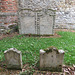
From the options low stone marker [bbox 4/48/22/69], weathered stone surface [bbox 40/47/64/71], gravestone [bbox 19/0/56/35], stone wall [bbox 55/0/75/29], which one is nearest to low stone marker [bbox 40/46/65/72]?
weathered stone surface [bbox 40/47/64/71]

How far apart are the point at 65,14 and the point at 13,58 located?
6845 millimetres

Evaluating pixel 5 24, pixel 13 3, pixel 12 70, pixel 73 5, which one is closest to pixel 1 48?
pixel 12 70

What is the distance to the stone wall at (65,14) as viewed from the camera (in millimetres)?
7469

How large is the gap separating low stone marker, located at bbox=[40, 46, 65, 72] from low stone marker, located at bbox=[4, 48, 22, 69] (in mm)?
647

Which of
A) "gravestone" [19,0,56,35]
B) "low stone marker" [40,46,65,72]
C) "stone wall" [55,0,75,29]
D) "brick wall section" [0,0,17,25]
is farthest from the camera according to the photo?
"stone wall" [55,0,75,29]

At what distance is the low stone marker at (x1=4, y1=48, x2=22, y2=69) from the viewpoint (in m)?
2.28

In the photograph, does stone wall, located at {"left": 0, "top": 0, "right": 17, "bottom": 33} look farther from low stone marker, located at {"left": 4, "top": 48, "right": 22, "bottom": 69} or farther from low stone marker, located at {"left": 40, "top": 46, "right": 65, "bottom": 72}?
low stone marker, located at {"left": 40, "top": 46, "right": 65, "bottom": 72}

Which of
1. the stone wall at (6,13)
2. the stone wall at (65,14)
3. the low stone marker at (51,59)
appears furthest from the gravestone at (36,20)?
the low stone marker at (51,59)

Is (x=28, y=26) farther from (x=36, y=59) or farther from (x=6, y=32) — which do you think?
(x=36, y=59)

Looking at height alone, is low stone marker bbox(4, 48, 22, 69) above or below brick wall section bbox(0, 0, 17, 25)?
below

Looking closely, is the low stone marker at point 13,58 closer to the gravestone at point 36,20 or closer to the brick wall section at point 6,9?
the gravestone at point 36,20

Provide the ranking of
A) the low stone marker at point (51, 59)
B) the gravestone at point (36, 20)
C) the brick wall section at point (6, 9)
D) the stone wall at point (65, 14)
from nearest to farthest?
1. the low stone marker at point (51, 59)
2. the gravestone at point (36, 20)
3. the brick wall section at point (6, 9)
4. the stone wall at point (65, 14)

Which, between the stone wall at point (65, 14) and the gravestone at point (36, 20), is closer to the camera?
the gravestone at point (36, 20)

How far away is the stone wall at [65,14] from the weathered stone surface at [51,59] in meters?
6.06
